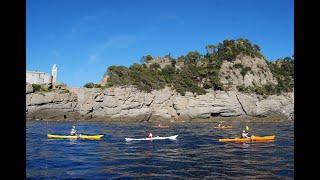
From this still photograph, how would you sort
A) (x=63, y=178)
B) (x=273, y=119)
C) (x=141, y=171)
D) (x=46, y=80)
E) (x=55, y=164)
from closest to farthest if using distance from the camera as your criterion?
1. (x=63, y=178)
2. (x=141, y=171)
3. (x=55, y=164)
4. (x=273, y=119)
5. (x=46, y=80)

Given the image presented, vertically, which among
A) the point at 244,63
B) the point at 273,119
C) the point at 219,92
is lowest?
the point at 273,119

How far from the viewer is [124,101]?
414 ft

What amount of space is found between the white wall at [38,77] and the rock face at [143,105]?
97.4 ft

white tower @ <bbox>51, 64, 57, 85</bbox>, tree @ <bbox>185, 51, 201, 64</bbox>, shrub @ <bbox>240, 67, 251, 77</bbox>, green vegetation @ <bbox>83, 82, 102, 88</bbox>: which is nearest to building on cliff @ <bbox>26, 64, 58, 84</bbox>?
white tower @ <bbox>51, 64, 57, 85</bbox>

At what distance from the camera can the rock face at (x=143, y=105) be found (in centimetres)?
12431

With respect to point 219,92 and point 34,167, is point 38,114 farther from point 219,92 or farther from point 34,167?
point 34,167

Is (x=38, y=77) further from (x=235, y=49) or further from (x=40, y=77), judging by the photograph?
(x=235, y=49)

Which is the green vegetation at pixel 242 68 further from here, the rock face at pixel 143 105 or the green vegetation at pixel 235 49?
the rock face at pixel 143 105

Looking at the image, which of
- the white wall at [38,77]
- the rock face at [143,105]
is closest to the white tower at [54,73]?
the white wall at [38,77]

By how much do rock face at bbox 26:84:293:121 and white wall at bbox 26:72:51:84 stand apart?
2969 cm

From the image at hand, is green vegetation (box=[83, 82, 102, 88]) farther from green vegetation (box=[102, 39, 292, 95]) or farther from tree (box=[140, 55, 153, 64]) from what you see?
tree (box=[140, 55, 153, 64])
